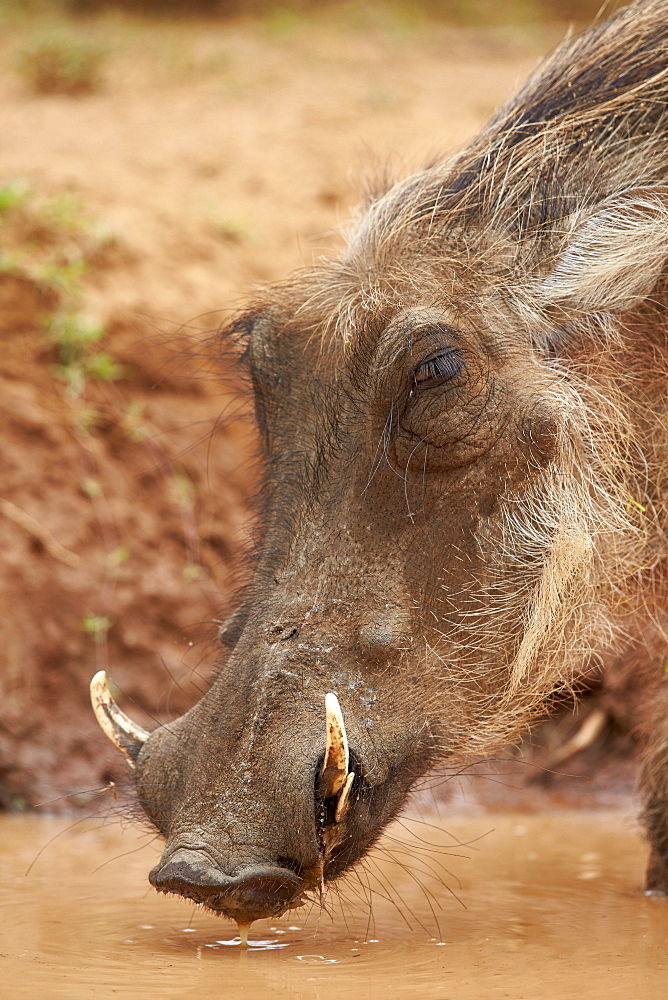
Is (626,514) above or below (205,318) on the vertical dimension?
below

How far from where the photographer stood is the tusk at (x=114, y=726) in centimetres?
279

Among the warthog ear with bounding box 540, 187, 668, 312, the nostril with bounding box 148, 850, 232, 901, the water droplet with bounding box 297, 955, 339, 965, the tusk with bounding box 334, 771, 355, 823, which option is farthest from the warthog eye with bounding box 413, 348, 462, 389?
the water droplet with bounding box 297, 955, 339, 965

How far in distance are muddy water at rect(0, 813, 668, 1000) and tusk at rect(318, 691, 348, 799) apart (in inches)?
15.4

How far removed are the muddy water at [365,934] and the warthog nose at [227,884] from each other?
0.14 meters

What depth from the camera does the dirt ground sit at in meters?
4.88

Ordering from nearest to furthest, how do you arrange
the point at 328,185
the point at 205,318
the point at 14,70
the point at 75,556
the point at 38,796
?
the point at 38,796 < the point at 75,556 < the point at 205,318 < the point at 328,185 < the point at 14,70

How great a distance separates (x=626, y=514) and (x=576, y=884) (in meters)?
1.19

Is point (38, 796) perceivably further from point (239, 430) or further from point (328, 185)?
point (328, 185)

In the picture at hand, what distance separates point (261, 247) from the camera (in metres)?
6.23

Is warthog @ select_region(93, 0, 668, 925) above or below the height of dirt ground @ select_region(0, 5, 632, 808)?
below

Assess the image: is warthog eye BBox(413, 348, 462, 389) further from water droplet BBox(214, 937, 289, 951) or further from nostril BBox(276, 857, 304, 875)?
water droplet BBox(214, 937, 289, 951)

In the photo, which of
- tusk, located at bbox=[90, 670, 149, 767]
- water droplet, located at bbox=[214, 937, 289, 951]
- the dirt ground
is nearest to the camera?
water droplet, located at bbox=[214, 937, 289, 951]

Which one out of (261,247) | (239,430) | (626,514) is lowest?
(626,514)

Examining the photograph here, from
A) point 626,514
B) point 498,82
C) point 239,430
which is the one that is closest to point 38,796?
point 239,430
